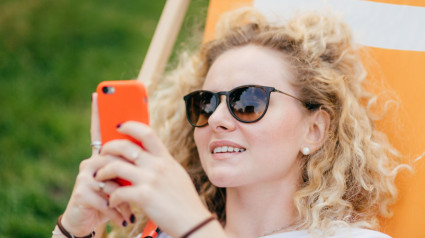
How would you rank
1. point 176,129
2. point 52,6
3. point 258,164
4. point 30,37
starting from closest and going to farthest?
point 258,164, point 176,129, point 30,37, point 52,6

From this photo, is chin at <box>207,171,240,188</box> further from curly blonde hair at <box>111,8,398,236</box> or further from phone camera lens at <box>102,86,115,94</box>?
phone camera lens at <box>102,86,115,94</box>

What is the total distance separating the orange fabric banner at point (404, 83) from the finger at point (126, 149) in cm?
133

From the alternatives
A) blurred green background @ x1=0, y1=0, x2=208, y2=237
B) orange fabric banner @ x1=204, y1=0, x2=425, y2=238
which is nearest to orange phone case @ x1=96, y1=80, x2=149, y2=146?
orange fabric banner @ x1=204, y1=0, x2=425, y2=238

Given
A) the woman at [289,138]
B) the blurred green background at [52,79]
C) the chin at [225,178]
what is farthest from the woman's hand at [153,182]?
the blurred green background at [52,79]

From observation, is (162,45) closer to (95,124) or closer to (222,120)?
(222,120)

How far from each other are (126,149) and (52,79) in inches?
128

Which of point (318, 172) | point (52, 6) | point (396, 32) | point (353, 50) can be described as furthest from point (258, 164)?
point (52, 6)

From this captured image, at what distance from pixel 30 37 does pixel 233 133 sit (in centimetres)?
356

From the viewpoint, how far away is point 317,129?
2.23 m

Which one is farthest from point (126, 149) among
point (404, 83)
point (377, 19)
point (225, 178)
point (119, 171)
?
point (377, 19)

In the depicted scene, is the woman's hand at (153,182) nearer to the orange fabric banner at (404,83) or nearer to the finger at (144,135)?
the finger at (144,135)

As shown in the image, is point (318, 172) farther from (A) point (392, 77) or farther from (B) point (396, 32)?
(B) point (396, 32)

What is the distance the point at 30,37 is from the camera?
495 cm

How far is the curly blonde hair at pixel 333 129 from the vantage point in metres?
2.13
